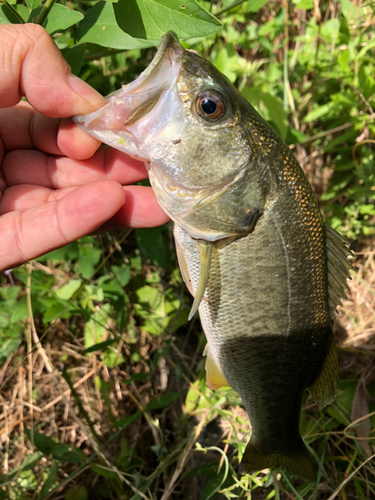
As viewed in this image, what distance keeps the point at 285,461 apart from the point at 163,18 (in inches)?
93.5

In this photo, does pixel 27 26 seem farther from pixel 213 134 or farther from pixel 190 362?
pixel 190 362

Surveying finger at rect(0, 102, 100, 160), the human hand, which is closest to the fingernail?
the human hand

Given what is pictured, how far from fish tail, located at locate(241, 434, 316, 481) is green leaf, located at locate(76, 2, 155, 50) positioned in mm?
2253

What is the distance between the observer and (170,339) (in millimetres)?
2602

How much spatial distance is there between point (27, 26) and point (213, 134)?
A: 33.9 inches

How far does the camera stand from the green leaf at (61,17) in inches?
58.6

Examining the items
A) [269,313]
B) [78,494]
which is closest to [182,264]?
[269,313]

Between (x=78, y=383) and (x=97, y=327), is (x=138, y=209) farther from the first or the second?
(x=78, y=383)

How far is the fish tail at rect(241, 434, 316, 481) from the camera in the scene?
1.97m

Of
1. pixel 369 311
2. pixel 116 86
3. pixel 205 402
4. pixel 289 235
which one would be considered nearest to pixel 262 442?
pixel 205 402

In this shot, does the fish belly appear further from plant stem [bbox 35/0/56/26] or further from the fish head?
plant stem [bbox 35/0/56/26]

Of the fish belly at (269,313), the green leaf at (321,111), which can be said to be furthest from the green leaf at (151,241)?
the green leaf at (321,111)

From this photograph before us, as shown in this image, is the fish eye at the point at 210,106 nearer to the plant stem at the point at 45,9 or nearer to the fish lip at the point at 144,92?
the fish lip at the point at 144,92

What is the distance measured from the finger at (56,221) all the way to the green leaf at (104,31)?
0.70m
